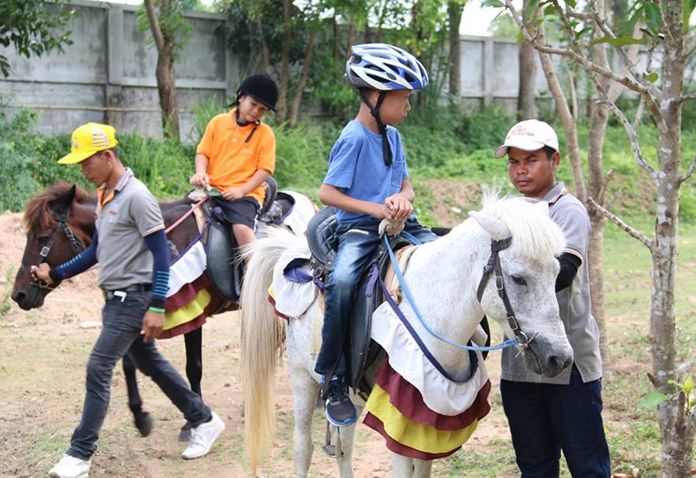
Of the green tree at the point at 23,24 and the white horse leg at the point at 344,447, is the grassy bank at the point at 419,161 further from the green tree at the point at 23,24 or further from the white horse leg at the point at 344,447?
the white horse leg at the point at 344,447

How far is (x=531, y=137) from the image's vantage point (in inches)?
151

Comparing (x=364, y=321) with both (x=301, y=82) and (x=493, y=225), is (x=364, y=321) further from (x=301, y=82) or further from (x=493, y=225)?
(x=301, y=82)

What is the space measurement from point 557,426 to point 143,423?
3036 millimetres

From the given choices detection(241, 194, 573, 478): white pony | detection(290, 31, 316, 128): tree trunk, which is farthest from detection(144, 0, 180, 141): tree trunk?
detection(241, 194, 573, 478): white pony

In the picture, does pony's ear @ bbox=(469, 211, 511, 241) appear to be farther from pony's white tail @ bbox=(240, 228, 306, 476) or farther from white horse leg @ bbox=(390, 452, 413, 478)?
pony's white tail @ bbox=(240, 228, 306, 476)

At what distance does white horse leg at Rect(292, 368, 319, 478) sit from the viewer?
4.91 meters

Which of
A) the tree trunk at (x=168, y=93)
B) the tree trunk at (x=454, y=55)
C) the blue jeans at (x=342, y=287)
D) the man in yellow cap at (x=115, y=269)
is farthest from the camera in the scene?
the tree trunk at (x=454, y=55)

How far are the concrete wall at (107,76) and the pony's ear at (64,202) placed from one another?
8.65 metres

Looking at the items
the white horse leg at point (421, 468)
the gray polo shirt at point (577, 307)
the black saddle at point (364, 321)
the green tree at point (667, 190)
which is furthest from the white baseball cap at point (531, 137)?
the white horse leg at point (421, 468)

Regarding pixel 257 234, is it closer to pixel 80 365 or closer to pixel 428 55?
pixel 80 365

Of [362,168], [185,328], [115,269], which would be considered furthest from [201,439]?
[362,168]

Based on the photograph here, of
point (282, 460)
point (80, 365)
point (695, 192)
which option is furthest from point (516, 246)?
point (695, 192)

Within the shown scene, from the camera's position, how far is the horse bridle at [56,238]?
585 centimetres

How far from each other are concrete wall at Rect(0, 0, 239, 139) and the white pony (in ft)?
34.3
